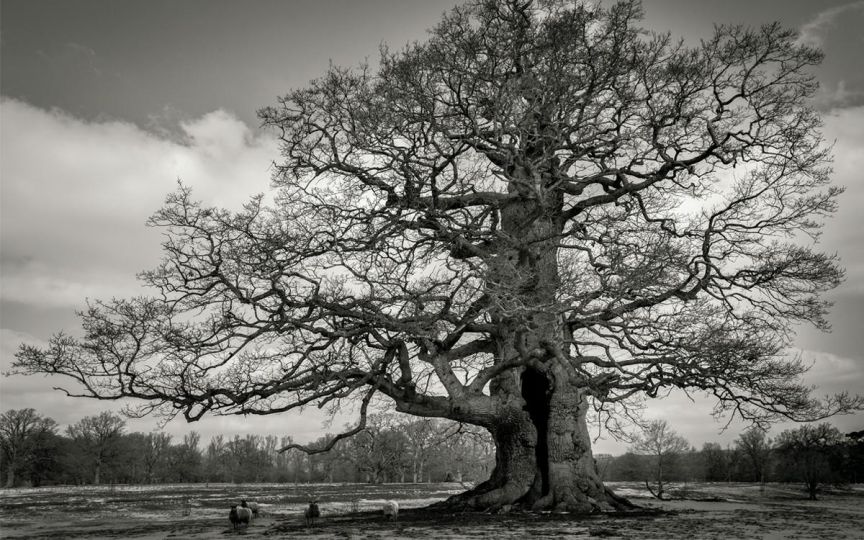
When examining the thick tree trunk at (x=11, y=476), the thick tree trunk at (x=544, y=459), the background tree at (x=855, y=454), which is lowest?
the thick tree trunk at (x=11, y=476)

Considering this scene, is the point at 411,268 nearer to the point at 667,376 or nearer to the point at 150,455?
the point at 667,376

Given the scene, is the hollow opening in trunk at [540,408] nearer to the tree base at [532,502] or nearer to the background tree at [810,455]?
the tree base at [532,502]

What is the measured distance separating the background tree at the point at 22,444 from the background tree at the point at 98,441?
3555mm

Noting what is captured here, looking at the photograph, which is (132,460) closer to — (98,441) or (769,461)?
(98,441)

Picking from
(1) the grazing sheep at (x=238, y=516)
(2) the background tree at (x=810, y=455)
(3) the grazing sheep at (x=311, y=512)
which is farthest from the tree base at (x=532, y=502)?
(2) the background tree at (x=810, y=455)

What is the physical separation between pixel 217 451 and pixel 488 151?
94.0m

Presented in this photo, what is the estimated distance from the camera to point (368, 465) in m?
71.0

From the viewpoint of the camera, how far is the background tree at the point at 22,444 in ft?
215

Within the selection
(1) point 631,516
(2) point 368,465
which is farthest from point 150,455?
(1) point 631,516

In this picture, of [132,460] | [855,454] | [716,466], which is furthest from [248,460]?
[855,454]

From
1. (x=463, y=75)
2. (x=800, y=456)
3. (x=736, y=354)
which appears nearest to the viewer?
(x=463, y=75)

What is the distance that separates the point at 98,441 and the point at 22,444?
7.18 m

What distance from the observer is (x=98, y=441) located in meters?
68.2

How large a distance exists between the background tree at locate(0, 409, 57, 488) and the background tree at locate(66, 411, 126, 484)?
3555 mm
